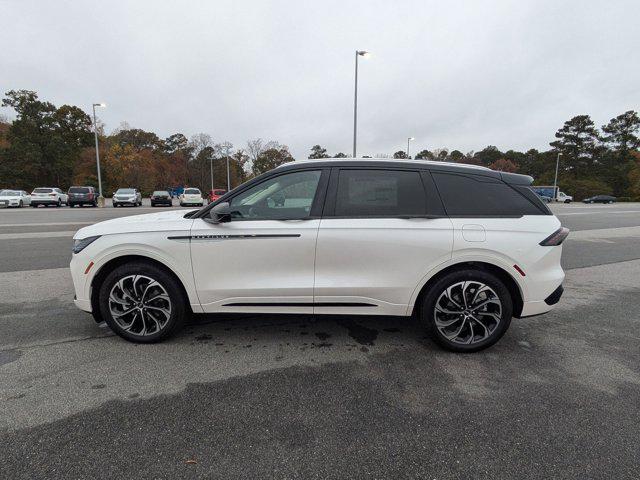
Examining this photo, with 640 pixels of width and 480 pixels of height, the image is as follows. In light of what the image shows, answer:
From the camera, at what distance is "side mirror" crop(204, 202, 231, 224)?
324 centimetres

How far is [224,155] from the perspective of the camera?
7231cm

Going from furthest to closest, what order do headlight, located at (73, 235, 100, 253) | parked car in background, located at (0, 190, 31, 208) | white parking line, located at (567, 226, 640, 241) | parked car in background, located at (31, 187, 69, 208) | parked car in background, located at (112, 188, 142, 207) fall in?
parked car in background, located at (112, 188, 142, 207) < parked car in background, located at (31, 187, 69, 208) < parked car in background, located at (0, 190, 31, 208) < white parking line, located at (567, 226, 640, 241) < headlight, located at (73, 235, 100, 253)

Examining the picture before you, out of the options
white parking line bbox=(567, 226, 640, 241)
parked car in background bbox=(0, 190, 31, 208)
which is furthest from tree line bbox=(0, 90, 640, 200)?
white parking line bbox=(567, 226, 640, 241)

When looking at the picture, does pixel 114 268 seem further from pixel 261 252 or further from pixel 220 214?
pixel 261 252

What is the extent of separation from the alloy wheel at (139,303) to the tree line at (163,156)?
191 feet

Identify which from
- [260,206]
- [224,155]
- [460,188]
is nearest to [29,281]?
[260,206]

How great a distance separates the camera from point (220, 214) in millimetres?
3246

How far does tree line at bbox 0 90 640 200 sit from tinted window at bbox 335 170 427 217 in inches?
2261

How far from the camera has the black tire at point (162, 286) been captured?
3.39 metres

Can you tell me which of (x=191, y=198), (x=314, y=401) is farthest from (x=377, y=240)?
(x=191, y=198)

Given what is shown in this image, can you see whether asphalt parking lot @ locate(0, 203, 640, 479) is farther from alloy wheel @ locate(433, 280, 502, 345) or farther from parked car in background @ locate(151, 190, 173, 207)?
parked car in background @ locate(151, 190, 173, 207)

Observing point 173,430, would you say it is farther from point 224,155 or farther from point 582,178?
point 582,178

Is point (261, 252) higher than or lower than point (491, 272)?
higher

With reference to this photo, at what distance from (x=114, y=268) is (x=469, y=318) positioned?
3.53m
